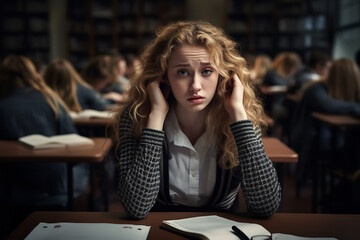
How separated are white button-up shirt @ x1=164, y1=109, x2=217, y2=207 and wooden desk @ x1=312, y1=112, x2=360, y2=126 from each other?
1701 mm

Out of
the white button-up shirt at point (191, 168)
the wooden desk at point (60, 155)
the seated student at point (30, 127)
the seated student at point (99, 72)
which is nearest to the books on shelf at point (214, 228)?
the white button-up shirt at point (191, 168)

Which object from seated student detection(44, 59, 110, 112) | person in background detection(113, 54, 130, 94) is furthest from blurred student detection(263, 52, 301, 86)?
seated student detection(44, 59, 110, 112)

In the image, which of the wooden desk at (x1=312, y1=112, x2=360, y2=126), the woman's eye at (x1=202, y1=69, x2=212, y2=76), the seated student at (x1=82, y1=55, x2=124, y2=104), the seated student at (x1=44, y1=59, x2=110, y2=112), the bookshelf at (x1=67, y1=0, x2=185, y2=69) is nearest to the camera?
the woman's eye at (x1=202, y1=69, x2=212, y2=76)

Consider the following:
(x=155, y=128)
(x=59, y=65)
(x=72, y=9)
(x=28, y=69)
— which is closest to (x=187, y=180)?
(x=155, y=128)

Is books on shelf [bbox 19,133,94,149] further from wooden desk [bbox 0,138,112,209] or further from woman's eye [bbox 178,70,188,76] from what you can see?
woman's eye [bbox 178,70,188,76]

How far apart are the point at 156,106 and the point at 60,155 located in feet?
2.42

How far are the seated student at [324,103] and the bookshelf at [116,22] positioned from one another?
604cm

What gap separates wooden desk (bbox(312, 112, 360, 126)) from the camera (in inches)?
113

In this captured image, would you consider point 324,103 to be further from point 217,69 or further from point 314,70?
point 217,69

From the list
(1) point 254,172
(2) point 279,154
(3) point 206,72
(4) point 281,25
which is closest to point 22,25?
(4) point 281,25

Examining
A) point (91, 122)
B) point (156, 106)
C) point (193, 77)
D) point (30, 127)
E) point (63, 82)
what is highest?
point (193, 77)

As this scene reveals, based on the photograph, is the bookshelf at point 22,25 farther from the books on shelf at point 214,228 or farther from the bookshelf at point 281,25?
the books on shelf at point 214,228

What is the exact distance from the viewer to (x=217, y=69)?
1.35 meters

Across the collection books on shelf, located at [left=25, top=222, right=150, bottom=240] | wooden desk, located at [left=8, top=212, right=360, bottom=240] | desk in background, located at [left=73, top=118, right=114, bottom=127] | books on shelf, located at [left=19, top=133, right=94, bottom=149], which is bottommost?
desk in background, located at [left=73, top=118, right=114, bottom=127]
